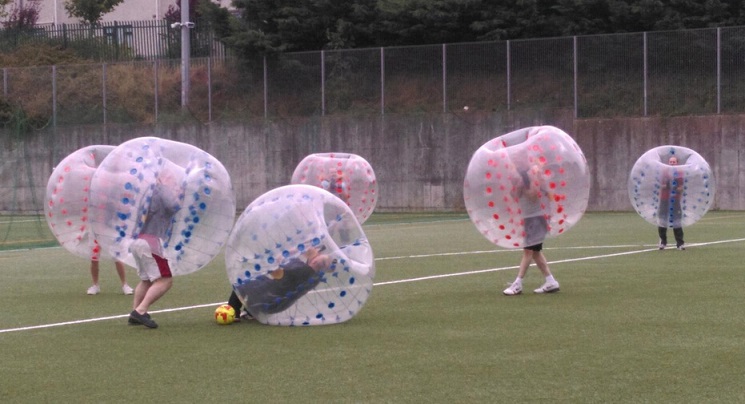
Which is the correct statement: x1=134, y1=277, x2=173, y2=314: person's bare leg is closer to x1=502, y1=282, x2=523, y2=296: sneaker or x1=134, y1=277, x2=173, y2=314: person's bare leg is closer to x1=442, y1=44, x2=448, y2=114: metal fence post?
x1=502, y1=282, x2=523, y2=296: sneaker

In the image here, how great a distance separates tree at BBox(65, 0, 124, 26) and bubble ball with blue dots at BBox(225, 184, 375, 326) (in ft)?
172

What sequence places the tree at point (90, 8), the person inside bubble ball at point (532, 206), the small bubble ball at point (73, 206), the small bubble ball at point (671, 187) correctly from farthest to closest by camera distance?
1. the tree at point (90, 8)
2. the small bubble ball at point (671, 187)
3. the small bubble ball at point (73, 206)
4. the person inside bubble ball at point (532, 206)

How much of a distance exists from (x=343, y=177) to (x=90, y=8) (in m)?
44.5

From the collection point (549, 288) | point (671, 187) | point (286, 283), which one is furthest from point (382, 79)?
point (286, 283)

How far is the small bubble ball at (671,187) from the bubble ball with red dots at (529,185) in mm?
7002

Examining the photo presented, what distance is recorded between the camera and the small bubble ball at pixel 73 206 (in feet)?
47.1

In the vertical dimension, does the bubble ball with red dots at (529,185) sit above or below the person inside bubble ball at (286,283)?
above

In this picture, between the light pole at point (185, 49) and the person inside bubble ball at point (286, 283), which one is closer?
the person inside bubble ball at point (286, 283)

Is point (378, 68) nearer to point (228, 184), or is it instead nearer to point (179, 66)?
point (179, 66)

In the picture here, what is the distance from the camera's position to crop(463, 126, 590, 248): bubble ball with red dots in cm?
1324

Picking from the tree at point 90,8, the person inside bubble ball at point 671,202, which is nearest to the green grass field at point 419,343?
the person inside bubble ball at point 671,202

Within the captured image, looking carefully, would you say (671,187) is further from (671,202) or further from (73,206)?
(73,206)

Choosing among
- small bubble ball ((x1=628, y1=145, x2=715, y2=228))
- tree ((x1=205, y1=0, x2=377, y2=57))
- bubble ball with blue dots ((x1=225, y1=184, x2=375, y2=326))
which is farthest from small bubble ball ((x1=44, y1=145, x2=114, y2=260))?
tree ((x1=205, y1=0, x2=377, y2=57))

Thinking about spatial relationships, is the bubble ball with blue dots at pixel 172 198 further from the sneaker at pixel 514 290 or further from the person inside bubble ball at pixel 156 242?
the sneaker at pixel 514 290
